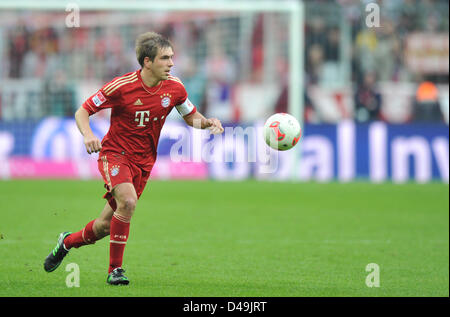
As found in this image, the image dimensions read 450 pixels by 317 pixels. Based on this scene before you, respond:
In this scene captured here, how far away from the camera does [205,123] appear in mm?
6992

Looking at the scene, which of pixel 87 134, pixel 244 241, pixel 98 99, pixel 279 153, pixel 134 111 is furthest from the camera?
pixel 279 153

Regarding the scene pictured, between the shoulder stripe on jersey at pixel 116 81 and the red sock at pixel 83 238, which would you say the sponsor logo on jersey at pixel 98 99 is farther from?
the red sock at pixel 83 238

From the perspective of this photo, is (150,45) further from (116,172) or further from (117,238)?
(117,238)

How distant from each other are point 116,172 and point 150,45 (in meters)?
1.07

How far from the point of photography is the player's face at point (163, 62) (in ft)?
21.5

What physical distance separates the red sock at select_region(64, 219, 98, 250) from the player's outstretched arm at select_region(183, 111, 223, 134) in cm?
123

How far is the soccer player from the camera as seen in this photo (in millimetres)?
6465

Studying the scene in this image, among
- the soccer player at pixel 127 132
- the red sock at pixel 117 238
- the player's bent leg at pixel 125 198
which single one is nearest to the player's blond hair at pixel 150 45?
the soccer player at pixel 127 132

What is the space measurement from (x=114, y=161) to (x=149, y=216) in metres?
5.42

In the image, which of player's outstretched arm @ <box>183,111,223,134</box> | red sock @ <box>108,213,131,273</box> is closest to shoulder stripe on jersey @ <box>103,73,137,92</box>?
player's outstretched arm @ <box>183,111,223,134</box>

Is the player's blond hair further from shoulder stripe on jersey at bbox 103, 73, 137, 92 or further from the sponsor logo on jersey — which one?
the sponsor logo on jersey

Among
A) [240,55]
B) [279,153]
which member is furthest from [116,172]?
[240,55]

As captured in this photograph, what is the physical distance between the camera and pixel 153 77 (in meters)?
6.73

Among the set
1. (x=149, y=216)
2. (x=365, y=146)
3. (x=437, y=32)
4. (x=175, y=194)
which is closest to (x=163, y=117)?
(x=149, y=216)
